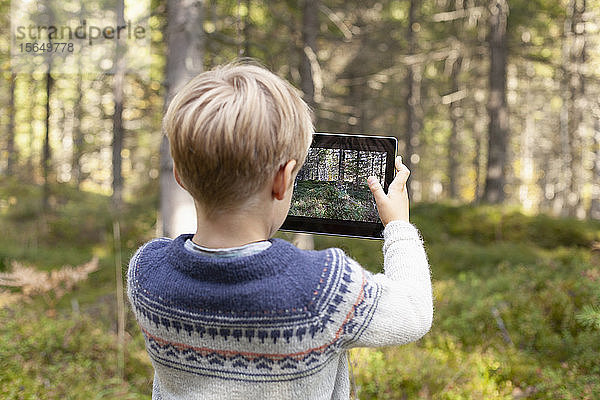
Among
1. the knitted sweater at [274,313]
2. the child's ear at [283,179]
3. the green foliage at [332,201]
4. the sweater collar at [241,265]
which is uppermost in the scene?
the child's ear at [283,179]

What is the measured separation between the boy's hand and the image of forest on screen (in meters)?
0.08

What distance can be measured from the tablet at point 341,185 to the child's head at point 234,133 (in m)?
0.36

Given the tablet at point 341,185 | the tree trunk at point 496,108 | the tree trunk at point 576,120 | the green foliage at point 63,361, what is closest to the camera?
the tablet at point 341,185

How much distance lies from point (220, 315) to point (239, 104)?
503 mm

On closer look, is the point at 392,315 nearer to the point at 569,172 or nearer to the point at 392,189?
the point at 392,189

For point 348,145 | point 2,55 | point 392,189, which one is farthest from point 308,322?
point 2,55

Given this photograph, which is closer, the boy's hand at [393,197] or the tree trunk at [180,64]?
the boy's hand at [393,197]

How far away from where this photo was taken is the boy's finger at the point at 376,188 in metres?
1.52

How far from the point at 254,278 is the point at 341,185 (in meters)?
0.56

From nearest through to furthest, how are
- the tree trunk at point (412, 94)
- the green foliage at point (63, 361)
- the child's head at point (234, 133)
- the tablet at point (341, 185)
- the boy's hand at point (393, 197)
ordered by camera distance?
1. the child's head at point (234, 133)
2. the boy's hand at point (393, 197)
3. the tablet at point (341, 185)
4. the green foliage at point (63, 361)
5. the tree trunk at point (412, 94)

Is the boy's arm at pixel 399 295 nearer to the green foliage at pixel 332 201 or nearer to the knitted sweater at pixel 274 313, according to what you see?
the knitted sweater at pixel 274 313

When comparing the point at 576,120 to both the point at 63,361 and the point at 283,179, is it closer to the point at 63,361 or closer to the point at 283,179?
the point at 63,361

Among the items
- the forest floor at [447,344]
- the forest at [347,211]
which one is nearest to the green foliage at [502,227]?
the forest at [347,211]

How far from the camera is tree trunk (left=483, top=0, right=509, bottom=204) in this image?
486 inches
